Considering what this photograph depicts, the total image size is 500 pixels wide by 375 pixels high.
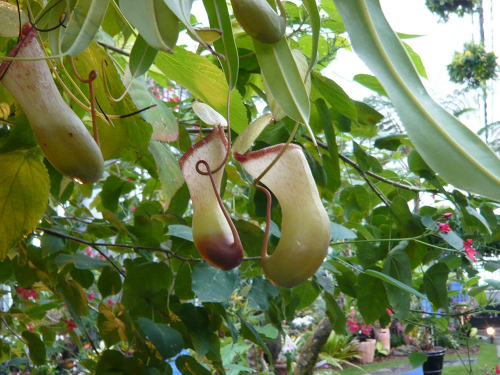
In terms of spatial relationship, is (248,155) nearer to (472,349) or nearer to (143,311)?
(143,311)

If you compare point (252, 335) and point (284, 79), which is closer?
point (284, 79)

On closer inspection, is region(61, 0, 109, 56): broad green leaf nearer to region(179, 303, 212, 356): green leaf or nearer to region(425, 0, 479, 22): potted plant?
region(179, 303, 212, 356): green leaf

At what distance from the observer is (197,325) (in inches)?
24.6

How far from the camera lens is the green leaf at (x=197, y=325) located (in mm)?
608

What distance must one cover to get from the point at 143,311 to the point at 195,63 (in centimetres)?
42

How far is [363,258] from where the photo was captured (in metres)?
0.78

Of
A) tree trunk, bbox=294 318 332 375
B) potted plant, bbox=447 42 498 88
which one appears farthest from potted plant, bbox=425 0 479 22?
tree trunk, bbox=294 318 332 375

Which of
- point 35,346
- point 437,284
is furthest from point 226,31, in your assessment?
point 35,346

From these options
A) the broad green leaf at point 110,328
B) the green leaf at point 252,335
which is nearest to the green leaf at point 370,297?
the green leaf at point 252,335

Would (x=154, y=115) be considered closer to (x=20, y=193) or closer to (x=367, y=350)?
(x=20, y=193)

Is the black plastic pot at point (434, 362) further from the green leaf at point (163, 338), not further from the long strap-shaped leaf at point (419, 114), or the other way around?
the long strap-shaped leaf at point (419, 114)

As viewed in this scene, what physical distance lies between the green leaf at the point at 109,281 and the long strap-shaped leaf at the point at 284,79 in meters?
0.60

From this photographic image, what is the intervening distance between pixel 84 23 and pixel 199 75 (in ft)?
0.64

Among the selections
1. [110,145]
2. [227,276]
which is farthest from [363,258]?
[110,145]
